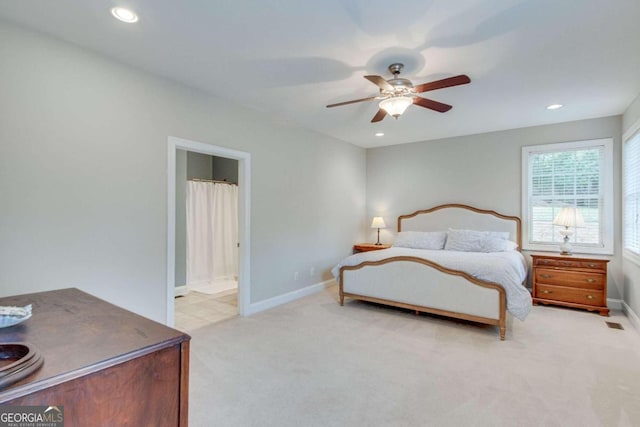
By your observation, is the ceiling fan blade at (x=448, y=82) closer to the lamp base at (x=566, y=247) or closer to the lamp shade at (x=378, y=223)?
the lamp base at (x=566, y=247)

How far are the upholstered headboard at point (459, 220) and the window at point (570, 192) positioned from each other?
0.20 meters

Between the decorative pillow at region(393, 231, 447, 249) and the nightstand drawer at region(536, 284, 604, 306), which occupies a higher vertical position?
the decorative pillow at region(393, 231, 447, 249)

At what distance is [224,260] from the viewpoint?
→ 6023 millimetres

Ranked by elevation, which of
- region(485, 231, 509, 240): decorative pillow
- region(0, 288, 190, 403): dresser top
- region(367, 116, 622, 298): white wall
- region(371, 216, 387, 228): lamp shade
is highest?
region(367, 116, 622, 298): white wall

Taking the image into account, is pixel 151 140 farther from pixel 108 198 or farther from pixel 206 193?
pixel 206 193

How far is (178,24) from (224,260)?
14.6 ft

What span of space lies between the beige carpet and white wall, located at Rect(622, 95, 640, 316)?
0.29 metres

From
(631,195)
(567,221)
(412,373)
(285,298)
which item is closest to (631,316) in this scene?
(567,221)

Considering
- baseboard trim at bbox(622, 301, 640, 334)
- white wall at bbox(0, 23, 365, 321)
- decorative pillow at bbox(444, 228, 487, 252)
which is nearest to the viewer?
white wall at bbox(0, 23, 365, 321)

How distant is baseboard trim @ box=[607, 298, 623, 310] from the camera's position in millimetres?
4211

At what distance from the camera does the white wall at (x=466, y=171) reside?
4.42 metres

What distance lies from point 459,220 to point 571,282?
1.71 meters

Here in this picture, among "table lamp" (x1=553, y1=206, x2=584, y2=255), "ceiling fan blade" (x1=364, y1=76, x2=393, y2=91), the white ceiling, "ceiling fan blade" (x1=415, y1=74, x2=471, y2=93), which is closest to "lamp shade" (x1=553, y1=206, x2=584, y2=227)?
"table lamp" (x1=553, y1=206, x2=584, y2=255)

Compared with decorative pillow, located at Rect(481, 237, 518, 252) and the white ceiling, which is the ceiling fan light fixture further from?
decorative pillow, located at Rect(481, 237, 518, 252)
